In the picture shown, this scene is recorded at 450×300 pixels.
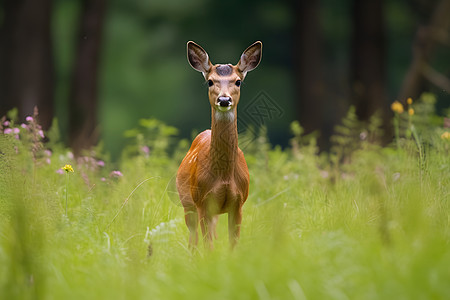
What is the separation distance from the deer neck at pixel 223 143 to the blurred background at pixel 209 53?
7215 millimetres

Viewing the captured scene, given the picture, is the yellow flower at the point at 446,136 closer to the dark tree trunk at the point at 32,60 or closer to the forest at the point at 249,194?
the forest at the point at 249,194

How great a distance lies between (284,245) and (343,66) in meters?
18.9

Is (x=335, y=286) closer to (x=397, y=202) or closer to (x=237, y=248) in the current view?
(x=237, y=248)

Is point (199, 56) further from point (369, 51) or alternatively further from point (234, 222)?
point (369, 51)

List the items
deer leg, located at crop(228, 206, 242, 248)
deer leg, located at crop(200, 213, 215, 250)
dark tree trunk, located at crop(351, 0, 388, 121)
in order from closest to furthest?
1. deer leg, located at crop(200, 213, 215, 250)
2. deer leg, located at crop(228, 206, 242, 248)
3. dark tree trunk, located at crop(351, 0, 388, 121)

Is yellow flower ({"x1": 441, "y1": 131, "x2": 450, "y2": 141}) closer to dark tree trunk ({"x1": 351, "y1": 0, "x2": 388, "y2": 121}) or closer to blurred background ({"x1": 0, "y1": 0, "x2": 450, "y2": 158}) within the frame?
blurred background ({"x1": 0, "y1": 0, "x2": 450, "y2": 158})

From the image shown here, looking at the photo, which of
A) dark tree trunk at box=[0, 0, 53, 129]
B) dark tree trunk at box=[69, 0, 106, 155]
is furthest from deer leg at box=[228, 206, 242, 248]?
dark tree trunk at box=[0, 0, 53, 129]

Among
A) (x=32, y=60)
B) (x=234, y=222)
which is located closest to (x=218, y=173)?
(x=234, y=222)

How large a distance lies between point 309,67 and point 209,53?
6.10m

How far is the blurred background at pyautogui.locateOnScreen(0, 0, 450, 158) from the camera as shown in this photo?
40.1 ft

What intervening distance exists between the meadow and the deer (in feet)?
0.50

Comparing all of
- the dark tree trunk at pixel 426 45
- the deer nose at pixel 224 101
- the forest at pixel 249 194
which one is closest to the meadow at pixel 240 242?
the forest at pixel 249 194

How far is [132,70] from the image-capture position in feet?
66.1

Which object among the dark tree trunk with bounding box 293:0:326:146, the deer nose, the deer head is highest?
the deer head
